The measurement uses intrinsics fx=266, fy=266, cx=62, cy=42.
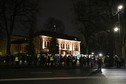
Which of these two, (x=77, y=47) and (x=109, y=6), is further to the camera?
(x=77, y=47)

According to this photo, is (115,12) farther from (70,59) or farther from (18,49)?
(18,49)

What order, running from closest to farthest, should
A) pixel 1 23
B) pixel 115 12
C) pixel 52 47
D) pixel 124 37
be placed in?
pixel 115 12 → pixel 1 23 → pixel 124 37 → pixel 52 47

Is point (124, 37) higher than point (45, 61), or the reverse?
point (124, 37)

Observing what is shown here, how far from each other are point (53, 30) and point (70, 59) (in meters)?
47.6

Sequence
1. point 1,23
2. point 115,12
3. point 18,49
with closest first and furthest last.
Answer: point 115,12 → point 1,23 → point 18,49

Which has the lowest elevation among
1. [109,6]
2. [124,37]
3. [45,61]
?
[45,61]

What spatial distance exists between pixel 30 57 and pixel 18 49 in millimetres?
79807

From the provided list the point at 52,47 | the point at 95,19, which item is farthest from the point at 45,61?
the point at 52,47

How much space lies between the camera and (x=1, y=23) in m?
50.5

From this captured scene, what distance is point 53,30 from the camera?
90.8 meters

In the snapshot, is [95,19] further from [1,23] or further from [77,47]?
[77,47]

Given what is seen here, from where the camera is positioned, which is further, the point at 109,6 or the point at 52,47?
the point at 52,47

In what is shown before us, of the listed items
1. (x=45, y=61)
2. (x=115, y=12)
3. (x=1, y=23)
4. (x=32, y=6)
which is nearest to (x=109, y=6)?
(x=115, y=12)

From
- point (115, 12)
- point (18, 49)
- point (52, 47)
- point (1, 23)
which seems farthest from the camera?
point (18, 49)
